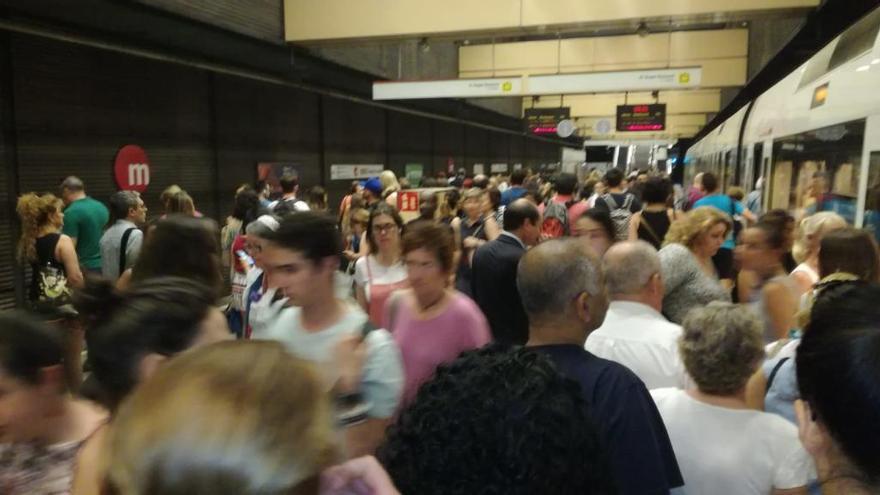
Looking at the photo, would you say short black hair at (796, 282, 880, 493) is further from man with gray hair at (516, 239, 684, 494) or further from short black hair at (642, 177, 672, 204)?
short black hair at (642, 177, 672, 204)

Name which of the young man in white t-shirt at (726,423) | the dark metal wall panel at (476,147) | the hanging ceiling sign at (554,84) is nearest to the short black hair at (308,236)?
the young man in white t-shirt at (726,423)

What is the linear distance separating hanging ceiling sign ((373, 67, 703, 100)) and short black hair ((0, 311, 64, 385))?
8.26 m

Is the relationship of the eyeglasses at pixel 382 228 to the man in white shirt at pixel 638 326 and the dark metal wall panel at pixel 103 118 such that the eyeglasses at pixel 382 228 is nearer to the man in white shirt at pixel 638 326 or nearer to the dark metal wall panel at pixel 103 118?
the man in white shirt at pixel 638 326

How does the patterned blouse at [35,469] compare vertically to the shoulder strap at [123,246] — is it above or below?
below

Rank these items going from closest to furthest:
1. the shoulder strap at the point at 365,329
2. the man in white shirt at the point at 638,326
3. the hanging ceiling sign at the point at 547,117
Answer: the shoulder strap at the point at 365,329, the man in white shirt at the point at 638,326, the hanging ceiling sign at the point at 547,117

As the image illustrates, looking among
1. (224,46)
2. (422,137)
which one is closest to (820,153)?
(224,46)

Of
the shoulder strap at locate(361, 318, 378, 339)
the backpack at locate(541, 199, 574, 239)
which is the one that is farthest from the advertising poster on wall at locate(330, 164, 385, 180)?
the shoulder strap at locate(361, 318, 378, 339)

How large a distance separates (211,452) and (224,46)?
864 centimetres

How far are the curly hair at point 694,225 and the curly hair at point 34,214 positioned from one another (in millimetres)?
4256

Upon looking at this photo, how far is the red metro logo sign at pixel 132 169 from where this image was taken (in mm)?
7332

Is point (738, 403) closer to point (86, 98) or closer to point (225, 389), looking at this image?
point (225, 389)

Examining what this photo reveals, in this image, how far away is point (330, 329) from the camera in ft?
7.32

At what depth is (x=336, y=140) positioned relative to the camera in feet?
42.0

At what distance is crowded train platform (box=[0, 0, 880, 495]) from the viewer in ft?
3.17
